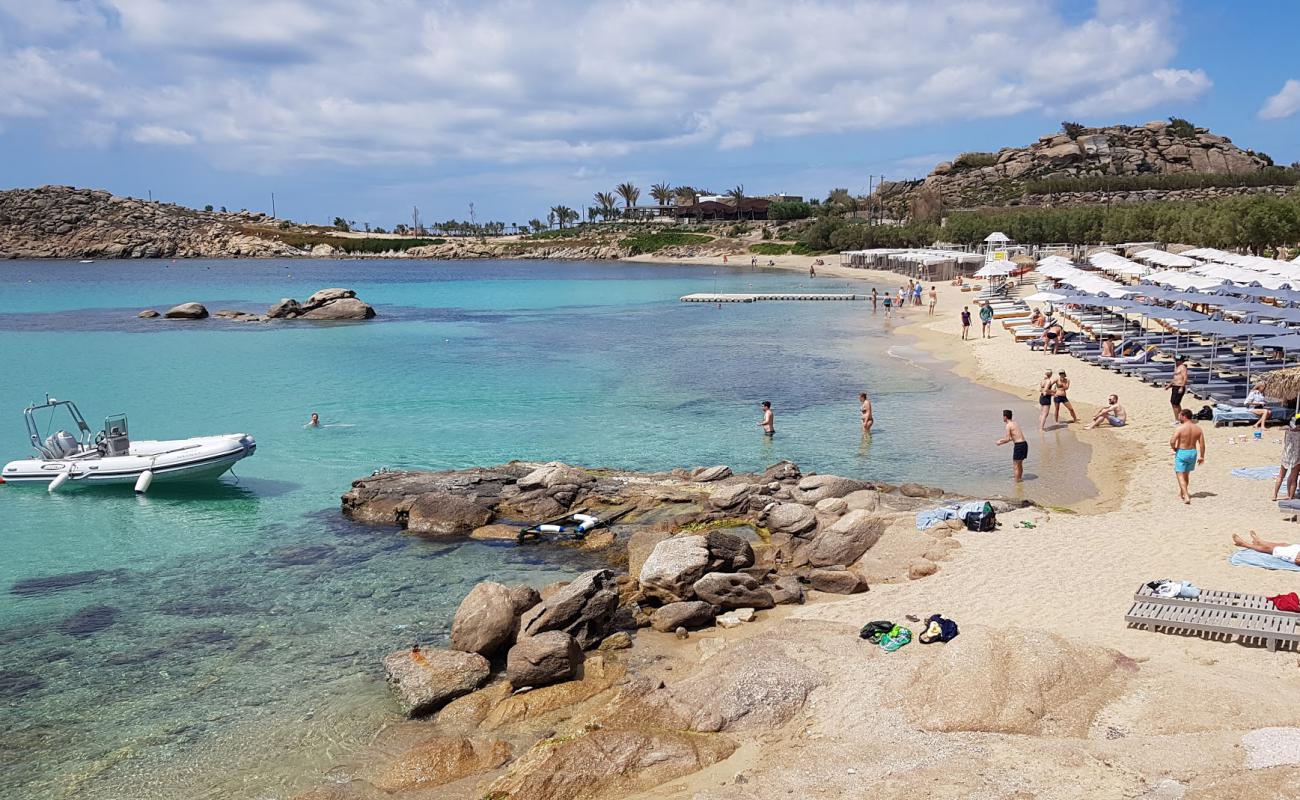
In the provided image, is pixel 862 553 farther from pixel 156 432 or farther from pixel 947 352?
pixel 947 352

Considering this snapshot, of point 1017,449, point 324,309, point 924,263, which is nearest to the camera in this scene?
point 1017,449

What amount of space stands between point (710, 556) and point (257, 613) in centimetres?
649

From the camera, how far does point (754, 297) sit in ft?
207

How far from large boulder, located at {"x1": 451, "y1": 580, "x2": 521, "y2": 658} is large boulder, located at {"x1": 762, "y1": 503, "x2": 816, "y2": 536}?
5.20 m

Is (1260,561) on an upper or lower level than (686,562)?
upper

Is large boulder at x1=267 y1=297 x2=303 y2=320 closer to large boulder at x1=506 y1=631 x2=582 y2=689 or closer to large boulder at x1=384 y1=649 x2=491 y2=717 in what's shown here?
large boulder at x1=384 y1=649 x2=491 y2=717

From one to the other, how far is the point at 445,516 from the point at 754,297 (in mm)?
49099

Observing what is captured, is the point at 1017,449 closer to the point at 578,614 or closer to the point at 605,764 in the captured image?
the point at 578,614

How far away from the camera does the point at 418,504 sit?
16406mm

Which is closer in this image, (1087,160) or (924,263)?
(924,263)

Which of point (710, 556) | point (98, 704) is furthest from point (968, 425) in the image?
point (98, 704)

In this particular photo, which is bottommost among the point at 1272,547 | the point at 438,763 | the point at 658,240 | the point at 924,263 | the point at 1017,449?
the point at 438,763

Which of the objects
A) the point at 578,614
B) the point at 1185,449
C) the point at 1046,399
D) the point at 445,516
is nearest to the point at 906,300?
the point at 1046,399

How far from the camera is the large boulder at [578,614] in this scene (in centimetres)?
1096
